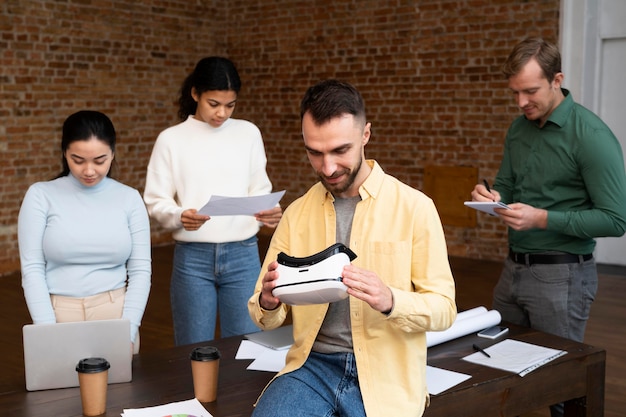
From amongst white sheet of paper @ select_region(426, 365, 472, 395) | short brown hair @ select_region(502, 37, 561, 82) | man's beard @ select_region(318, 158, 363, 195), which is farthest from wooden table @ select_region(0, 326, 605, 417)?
short brown hair @ select_region(502, 37, 561, 82)

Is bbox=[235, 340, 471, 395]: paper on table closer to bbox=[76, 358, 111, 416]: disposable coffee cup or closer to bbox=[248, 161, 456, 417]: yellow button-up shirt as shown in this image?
bbox=[248, 161, 456, 417]: yellow button-up shirt

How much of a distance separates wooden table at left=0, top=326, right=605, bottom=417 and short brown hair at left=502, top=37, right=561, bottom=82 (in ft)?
3.24

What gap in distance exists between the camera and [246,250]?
3.37 meters

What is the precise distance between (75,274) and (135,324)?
10.9 inches

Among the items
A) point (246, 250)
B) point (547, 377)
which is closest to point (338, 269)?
point (547, 377)

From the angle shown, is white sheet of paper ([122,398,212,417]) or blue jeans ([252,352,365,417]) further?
white sheet of paper ([122,398,212,417])

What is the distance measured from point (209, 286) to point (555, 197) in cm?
143

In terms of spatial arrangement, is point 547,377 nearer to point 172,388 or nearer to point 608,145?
point 608,145

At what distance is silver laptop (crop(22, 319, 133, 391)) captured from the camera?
7.73 feet

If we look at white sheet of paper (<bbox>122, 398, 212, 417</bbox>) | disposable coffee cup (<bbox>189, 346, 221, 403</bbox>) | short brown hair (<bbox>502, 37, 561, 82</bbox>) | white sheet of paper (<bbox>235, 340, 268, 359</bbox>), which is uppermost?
short brown hair (<bbox>502, 37, 561, 82</bbox>)

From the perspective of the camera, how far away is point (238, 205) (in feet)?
9.96

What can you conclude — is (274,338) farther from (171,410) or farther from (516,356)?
(516,356)

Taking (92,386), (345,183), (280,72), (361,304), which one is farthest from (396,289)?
(280,72)

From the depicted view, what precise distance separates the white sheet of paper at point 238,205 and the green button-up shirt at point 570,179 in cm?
99
